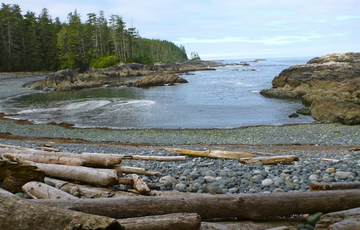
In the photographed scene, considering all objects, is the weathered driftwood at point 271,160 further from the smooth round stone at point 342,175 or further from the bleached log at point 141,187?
the bleached log at point 141,187

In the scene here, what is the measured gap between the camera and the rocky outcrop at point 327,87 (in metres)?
21.1

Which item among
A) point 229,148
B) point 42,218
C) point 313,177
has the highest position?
point 42,218

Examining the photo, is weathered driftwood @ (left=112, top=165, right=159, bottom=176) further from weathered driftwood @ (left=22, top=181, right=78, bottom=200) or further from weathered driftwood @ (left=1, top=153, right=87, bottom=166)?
weathered driftwood @ (left=22, top=181, right=78, bottom=200)

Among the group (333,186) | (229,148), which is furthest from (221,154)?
(333,186)

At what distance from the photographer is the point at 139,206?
3879mm

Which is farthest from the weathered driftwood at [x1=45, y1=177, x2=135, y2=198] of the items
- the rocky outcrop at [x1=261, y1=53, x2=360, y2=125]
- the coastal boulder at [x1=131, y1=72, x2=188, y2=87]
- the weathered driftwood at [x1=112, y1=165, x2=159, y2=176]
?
the coastal boulder at [x1=131, y1=72, x2=188, y2=87]

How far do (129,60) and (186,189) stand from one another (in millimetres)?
86379

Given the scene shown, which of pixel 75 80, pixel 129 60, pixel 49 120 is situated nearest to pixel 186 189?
pixel 49 120

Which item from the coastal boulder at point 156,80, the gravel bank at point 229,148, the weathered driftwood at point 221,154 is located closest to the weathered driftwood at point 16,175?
the gravel bank at point 229,148

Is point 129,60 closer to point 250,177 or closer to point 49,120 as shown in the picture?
point 49,120

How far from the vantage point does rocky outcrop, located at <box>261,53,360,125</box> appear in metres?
21.1

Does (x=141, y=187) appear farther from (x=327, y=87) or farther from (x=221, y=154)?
(x=327, y=87)

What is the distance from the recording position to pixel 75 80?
54.7 m

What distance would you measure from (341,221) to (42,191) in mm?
4513
